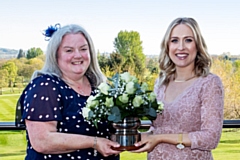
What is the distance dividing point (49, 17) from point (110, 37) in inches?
33.9

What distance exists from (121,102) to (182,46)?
1.57ft

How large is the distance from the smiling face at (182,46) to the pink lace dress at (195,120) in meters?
0.12

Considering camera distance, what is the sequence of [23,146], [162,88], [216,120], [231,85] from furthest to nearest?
[231,85]
[23,146]
[162,88]
[216,120]

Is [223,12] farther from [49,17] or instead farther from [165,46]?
[165,46]

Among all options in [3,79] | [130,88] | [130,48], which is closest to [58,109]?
[130,88]

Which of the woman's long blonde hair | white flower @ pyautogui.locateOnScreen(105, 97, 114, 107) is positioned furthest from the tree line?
white flower @ pyautogui.locateOnScreen(105, 97, 114, 107)

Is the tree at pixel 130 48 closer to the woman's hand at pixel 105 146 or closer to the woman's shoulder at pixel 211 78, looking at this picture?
the woman's shoulder at pixel 211 78

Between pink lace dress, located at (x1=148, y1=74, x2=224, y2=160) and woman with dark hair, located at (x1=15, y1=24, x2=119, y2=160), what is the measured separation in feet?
0.93

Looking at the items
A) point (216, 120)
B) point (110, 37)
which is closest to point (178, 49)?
point (216, 120)

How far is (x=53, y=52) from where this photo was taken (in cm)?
192

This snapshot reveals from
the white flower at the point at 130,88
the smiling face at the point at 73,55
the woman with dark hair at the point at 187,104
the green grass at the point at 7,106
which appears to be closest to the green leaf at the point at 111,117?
the white flower at the point at 130,88

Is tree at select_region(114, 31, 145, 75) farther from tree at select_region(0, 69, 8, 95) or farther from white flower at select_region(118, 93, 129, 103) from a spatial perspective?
white flower at select_region(118, 93, 129, 103)

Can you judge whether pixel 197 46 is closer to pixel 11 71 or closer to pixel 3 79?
pixel 11 71

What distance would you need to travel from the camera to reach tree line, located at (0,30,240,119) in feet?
13.1
